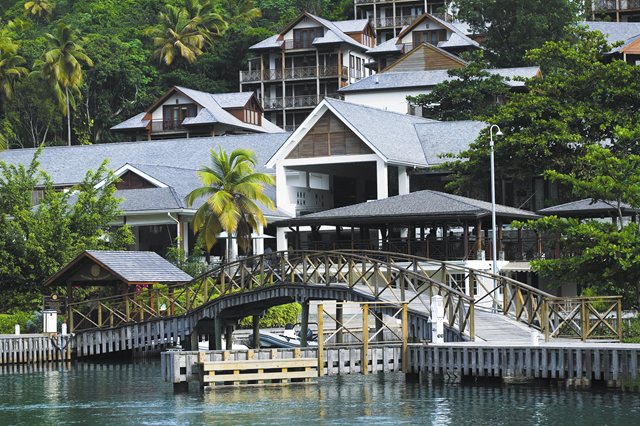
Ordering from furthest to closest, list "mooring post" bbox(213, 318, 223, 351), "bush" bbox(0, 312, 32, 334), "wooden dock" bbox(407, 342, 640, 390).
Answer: "bush" bbox(0, 312, 32, 334), "mooring post" bbox(213, 318, 223, 351), "wooden dock" bbox(407, 342, 640, 390)

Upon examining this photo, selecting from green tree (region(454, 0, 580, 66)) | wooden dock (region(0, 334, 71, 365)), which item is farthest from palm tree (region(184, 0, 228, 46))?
wooden dock (region(0, 334, 71, 365))

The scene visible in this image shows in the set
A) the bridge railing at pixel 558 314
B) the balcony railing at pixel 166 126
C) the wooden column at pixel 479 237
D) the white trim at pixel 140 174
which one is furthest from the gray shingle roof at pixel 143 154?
the bridge railing at pixel 558 314

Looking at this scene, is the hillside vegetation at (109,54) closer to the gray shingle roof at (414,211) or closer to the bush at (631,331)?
the gray shingle roof at (414,211)

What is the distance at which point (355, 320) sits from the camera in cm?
6328

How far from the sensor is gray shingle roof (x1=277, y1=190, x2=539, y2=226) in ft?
191

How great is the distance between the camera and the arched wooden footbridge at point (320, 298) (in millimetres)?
42781

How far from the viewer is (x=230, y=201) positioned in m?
66.6

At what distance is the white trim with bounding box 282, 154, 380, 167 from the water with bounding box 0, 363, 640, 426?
2581 cm

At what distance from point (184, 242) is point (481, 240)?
1779 centimetres

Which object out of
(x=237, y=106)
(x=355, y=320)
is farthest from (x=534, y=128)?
(x=237, y=106)

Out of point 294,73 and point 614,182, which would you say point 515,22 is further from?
point 614,182

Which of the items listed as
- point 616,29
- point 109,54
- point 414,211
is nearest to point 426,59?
point 616,29

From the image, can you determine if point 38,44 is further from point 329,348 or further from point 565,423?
point 565,423

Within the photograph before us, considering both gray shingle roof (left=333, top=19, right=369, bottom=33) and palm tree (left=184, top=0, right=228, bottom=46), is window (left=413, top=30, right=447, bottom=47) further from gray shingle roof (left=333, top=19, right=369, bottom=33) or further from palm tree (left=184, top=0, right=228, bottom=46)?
palm tree (left=184, top=0, right=228, bottom=46)
